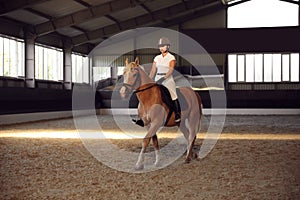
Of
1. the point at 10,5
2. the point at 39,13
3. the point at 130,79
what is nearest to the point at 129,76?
the point at 130,79

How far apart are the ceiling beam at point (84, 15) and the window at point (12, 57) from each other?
1.28m

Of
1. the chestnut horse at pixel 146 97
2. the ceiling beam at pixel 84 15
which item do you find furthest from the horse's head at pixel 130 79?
the ceiling beam at pixel 84 15

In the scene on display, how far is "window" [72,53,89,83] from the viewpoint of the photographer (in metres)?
27.5

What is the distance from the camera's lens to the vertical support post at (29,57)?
2048 cm

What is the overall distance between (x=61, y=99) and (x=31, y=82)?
1.85m

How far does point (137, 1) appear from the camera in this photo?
67.6 ft

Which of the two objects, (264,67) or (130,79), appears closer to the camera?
(130,79)

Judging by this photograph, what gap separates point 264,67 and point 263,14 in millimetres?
3711

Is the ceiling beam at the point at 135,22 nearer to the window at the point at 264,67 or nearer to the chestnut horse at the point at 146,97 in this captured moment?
the window at the point at 264,67

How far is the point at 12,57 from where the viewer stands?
20.0 m

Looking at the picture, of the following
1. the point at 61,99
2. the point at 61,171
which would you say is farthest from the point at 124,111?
the point at 61,171

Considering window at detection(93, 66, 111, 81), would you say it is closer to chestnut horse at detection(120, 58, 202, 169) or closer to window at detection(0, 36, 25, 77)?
window at detection(0, 36, 25, 77)

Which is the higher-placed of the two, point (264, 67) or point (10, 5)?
point (10, 5)

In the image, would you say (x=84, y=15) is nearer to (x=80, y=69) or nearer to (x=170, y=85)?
(x=80, y=69)
